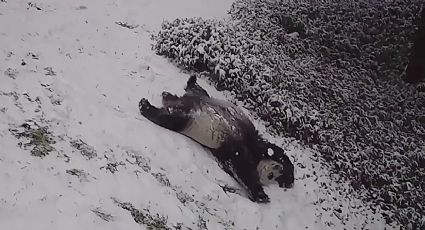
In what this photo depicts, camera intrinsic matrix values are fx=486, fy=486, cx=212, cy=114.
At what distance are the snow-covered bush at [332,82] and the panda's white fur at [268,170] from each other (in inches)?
49.9

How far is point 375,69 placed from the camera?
32.3ft

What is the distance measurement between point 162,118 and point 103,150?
4.64ft

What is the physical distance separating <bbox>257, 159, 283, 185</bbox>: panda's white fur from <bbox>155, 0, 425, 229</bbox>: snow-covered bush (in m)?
1.27

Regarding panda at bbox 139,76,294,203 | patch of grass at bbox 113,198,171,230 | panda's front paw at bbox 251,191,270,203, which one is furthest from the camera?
panda at bbox 139,76,294,203

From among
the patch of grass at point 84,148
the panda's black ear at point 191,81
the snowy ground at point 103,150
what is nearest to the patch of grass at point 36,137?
the snowy ground at point 103,150

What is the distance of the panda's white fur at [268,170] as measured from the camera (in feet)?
22.3

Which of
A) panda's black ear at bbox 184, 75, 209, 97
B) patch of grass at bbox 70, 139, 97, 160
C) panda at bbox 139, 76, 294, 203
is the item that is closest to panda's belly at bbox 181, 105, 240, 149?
panda at bbox 139, 76, 294, 203

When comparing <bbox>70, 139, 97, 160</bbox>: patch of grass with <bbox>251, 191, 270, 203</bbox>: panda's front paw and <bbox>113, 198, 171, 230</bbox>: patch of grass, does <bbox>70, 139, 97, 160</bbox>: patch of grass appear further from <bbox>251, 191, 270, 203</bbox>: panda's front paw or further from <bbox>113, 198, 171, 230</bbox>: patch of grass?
<bbox>251, 191, 270, 203</bbox>: panda's front paw

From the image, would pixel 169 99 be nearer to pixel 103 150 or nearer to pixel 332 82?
pixel 103 150

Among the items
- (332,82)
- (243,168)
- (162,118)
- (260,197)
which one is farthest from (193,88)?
(332,82)

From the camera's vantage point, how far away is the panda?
22.1 feet

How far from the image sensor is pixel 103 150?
5578 mm

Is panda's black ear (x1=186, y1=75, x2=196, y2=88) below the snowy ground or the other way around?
the other way around

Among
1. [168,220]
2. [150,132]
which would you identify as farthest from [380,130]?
[168,220]
